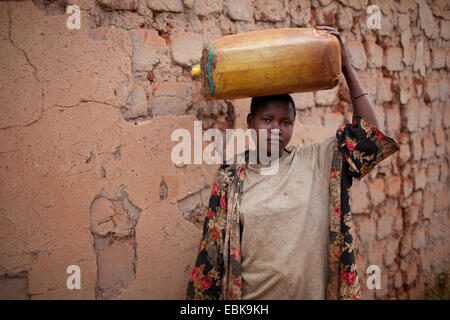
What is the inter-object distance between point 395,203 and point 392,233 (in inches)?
10.0

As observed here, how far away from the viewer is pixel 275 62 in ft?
3.99

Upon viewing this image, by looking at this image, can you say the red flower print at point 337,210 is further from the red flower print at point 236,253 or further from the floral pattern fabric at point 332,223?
the red flower print at point 236,253

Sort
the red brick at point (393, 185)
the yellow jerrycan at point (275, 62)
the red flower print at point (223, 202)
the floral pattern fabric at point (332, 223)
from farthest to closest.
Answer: the red brick at point (393, 185)
the red flower print at point (223, 202)
the floral pattern fabric at point (332, 223)
the yellow jerrycan at point (275, 62)

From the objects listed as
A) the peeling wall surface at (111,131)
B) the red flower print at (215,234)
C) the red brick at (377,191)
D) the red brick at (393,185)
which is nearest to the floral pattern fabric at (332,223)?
the red flower print at (215,234)

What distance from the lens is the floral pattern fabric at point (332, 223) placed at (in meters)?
1.34

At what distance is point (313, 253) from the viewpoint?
4.61ft

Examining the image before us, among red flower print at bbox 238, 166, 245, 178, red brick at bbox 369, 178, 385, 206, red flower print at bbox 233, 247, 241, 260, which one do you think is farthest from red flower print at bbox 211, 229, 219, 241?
red brick at bbox 369, 178, 385, 206

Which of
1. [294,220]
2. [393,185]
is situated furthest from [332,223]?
[393,185]

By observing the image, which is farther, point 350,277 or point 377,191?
point 377,191

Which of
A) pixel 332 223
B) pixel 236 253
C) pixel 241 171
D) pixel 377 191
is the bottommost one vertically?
pixel 236 253

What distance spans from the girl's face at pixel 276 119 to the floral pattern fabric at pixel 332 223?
0.67ft

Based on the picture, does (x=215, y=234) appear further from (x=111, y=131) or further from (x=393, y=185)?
(x=393, y=185)

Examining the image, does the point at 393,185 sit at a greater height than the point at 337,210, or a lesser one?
greater

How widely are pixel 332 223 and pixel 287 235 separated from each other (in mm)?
202
